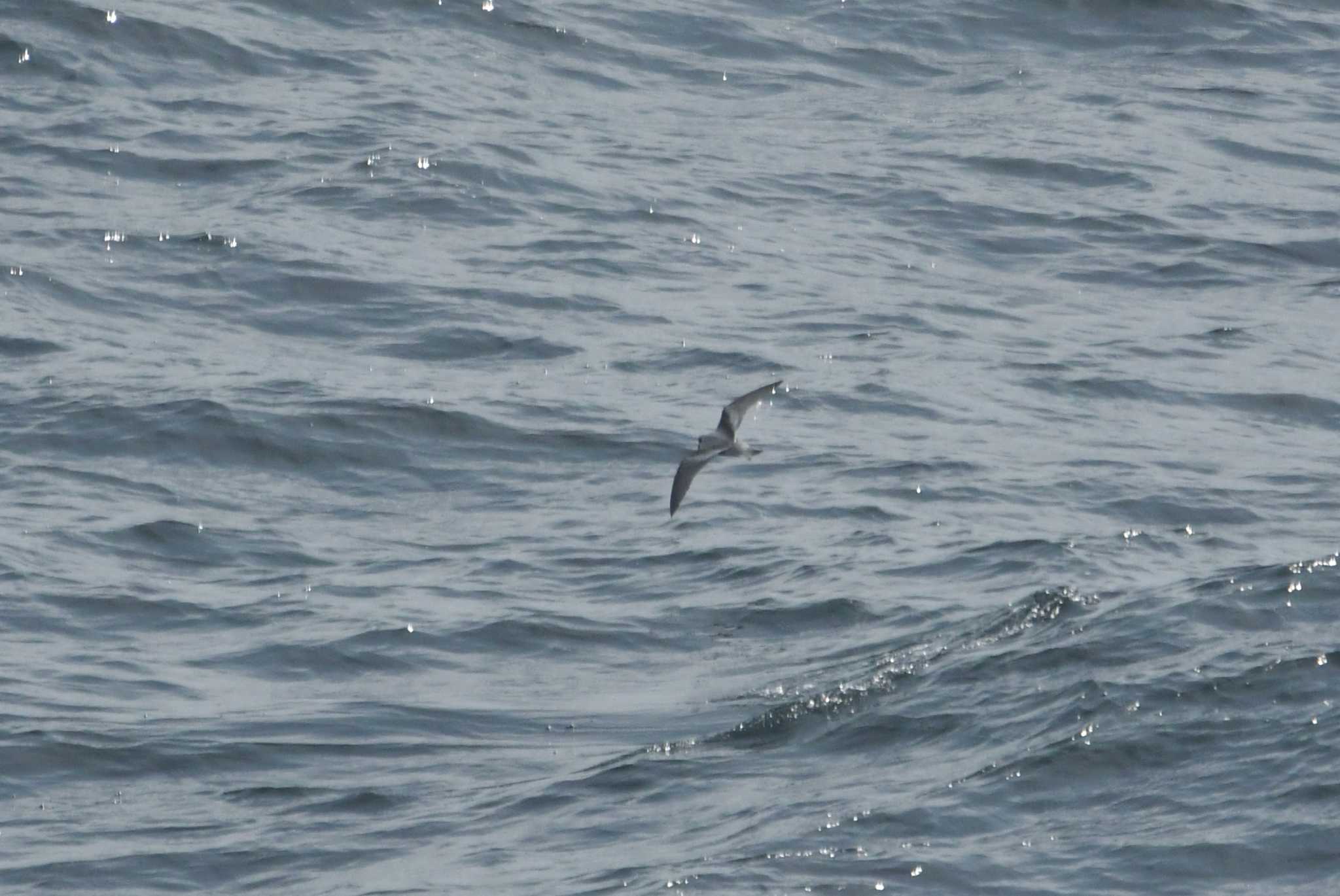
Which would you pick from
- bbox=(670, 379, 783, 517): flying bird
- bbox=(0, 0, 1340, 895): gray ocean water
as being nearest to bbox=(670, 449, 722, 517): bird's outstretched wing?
bbox=(670, 379, 783, 517): flying bird

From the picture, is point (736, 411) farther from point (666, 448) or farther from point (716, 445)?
point (666, 448)

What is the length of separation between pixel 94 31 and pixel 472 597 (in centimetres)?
1072

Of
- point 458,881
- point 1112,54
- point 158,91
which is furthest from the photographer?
point 1112,54

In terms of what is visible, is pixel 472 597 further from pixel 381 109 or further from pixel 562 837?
pixel 381 109

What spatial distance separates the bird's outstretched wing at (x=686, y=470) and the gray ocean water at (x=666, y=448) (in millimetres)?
1139

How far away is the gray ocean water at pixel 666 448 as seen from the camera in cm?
989

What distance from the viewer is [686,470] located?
1076 cm

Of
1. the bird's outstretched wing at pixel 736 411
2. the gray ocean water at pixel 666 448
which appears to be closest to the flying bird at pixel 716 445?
the bird's outstretched wing at pixel 736 411

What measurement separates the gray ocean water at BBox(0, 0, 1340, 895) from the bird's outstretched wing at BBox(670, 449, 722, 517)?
114 centimetres

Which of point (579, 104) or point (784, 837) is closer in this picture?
point (784, 837)

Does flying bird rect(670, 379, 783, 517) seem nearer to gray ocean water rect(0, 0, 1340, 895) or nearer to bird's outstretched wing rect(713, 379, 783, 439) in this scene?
bird's outstretched wing rect(713, 379, 783, 439)

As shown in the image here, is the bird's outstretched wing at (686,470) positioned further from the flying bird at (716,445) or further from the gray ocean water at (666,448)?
the gray ocean water at (666,448)

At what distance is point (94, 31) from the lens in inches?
848

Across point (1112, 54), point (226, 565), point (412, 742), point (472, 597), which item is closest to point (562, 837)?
point (412, 742)
